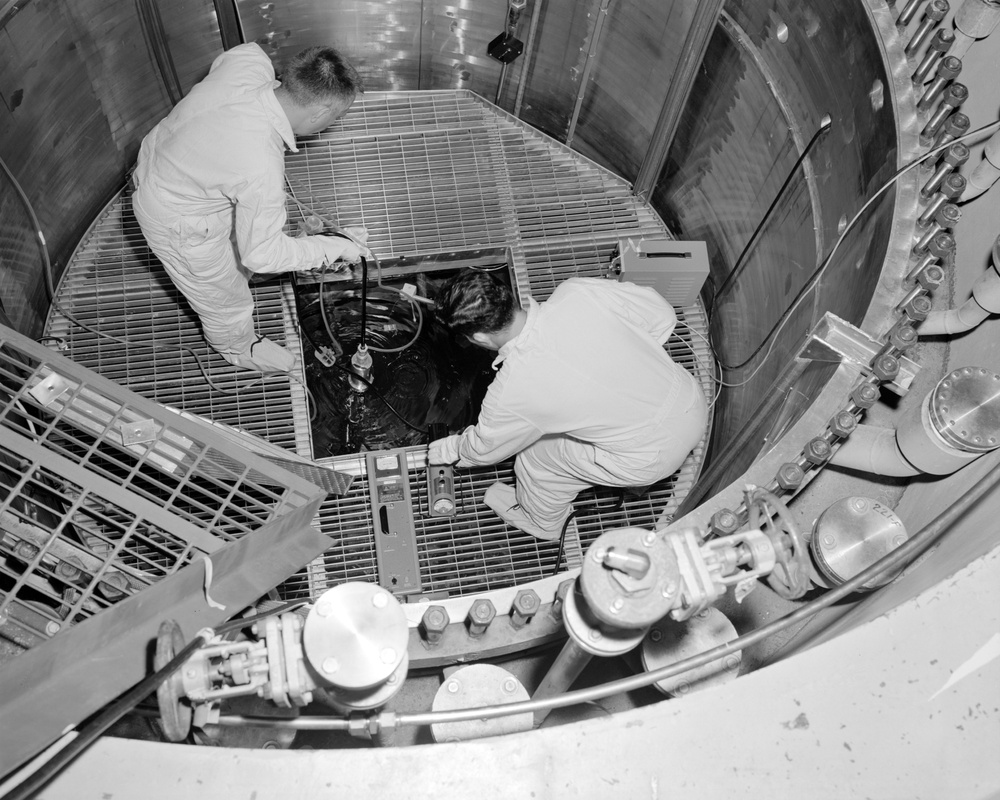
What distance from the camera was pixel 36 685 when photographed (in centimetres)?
146

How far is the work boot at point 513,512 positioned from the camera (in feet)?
10.4

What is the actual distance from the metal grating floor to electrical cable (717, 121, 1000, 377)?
372 millimetres

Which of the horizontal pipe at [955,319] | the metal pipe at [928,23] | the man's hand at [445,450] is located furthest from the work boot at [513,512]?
the metal pipe at [928,23]

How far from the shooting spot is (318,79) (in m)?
2.65

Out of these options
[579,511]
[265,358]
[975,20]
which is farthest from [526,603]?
[975,20]

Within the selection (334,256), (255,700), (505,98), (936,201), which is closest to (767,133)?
(936,201)

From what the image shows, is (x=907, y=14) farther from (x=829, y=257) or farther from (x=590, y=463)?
(x=590, y=463)

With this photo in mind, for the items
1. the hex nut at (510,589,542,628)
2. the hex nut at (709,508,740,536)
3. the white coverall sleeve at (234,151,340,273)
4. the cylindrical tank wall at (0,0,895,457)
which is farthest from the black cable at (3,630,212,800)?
the cylindrical tank wall at (0,0,895,457)

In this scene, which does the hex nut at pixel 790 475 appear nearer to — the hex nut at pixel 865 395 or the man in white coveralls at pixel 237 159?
the hex nut at pixel 865 395

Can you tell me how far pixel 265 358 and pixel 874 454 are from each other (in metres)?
2.35

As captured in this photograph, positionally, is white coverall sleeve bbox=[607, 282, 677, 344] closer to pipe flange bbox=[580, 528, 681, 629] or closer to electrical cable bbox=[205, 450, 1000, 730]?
electrical cable bbox=[205, 450, 1000, 730]

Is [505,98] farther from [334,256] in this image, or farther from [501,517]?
[501,517]

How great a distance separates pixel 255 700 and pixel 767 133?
270 centimetres

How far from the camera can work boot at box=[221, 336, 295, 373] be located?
11.1ft
